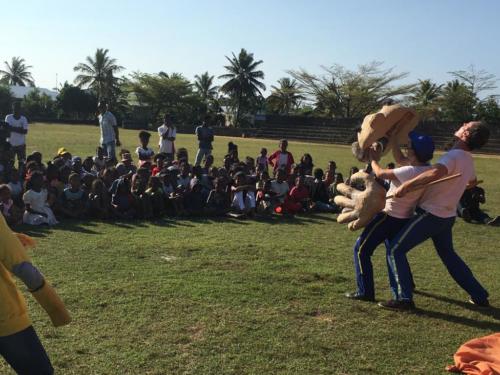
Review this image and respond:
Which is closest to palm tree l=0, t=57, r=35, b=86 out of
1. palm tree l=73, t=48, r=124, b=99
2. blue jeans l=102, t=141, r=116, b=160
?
palm tree l=73, t=48, r=124, b=99

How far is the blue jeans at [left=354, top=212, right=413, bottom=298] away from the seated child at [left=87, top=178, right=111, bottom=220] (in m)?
5.41

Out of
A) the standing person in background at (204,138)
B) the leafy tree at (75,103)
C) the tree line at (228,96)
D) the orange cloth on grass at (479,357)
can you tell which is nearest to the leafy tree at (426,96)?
the tree line at (228,96)

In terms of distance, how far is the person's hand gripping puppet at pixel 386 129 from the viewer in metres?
5.31

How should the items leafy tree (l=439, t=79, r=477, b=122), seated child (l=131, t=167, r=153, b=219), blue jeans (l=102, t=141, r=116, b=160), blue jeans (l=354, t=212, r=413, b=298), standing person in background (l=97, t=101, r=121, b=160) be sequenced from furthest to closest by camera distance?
leafy tree (l=439, t=79, r=477, b=122), blue jeans (l=102, t=141, r=116, b=160), standing person in background (l=97, t=101, r=121, b=160), seated child (l=131, t=167, r=153, b=219), blue jeans (l=354, t=212, r=413, b=298)

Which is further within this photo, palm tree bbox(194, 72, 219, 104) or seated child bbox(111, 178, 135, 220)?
palm tree bbox(194, 72, 219, 104)

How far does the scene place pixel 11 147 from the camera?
12.8 metres

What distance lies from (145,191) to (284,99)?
63408 mm

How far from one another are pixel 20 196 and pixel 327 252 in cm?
543

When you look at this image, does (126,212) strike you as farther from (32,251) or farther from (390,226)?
(390,226)

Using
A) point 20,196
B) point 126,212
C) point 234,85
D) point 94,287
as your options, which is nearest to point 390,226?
point 94,287

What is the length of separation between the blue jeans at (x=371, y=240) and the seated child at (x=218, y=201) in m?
5.22

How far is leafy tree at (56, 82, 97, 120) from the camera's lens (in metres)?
64.1

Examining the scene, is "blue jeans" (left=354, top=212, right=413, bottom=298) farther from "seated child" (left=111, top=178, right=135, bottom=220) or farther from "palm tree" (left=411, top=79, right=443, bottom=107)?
"palm tree" (left=411, top=79, right=443, bottom=107)

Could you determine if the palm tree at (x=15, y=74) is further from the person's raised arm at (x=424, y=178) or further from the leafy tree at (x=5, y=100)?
the person's raised arm at (x=424, y=178)
